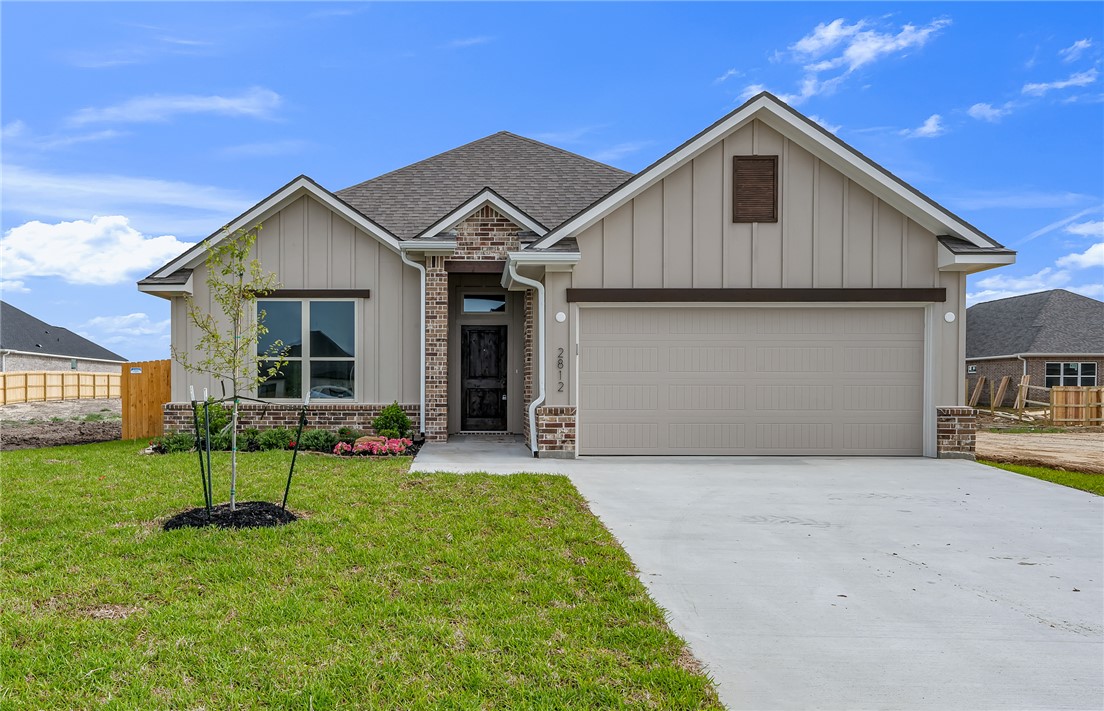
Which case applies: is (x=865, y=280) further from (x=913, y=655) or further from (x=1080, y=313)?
(x=1080, y=313)

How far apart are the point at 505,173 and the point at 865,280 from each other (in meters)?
8.67

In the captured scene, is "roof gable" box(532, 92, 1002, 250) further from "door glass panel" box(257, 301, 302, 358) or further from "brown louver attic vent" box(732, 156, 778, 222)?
"door glass panel" box(257, 301, 302, 358)

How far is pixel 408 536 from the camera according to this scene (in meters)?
5.45

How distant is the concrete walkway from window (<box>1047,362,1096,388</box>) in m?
22.8

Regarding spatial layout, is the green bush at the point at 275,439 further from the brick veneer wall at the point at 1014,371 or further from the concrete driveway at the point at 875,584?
the brick veneer wall at the point at 1014,371

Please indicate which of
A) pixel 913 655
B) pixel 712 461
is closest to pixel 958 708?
pixel 913 655

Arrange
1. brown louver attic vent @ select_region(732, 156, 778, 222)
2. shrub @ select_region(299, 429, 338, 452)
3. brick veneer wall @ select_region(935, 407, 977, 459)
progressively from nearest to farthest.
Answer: brown louver attic vent @ select_region(732, 156, 778, 222) < brick veneer wall @ select_region(935, 407, 977, 459) < shrub @ select_region(299, 429, 338, 452)

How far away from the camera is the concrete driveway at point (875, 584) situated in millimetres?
3385

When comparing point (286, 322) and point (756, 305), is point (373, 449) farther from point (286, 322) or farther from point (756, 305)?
point (756, 305)

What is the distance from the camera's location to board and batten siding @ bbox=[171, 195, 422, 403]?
1206 centimetres

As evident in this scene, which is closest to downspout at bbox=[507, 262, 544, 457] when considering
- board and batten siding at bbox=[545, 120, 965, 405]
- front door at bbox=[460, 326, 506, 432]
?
board and batten siding at bbox=[545, 120, 965, 405]

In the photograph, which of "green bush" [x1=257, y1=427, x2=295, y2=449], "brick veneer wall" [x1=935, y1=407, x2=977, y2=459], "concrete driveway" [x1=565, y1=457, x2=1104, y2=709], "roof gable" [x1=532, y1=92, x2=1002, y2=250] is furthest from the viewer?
"green bush" [x1=257, y1=427, x2=295, y2=449]

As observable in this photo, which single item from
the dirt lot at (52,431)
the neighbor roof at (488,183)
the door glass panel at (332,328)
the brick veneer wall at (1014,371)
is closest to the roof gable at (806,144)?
the neighbor roof at (488,183)

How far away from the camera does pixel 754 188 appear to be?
33.8 feet
